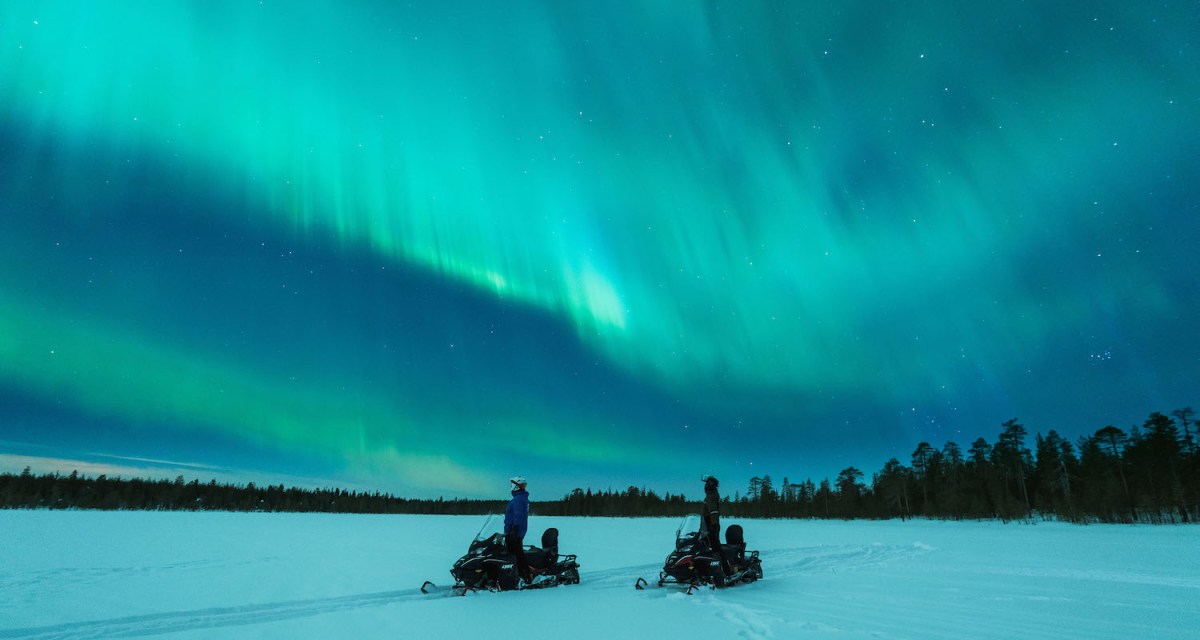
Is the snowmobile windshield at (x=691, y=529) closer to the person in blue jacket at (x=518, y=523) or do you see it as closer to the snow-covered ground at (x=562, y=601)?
the snow-covered ground at (x=562, y=601)

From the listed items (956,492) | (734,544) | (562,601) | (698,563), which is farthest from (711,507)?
(956,492)

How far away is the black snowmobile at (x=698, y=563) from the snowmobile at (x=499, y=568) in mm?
2143

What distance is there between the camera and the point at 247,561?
16.9 metres

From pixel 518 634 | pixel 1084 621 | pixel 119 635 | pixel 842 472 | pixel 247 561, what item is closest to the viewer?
pixel 119 635

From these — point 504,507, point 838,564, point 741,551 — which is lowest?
point 838,564

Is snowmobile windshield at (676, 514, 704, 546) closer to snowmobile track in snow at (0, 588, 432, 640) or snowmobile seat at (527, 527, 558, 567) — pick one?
snowmobile seat at (527, 527, 558, 567)

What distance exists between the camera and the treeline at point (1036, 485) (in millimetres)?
65219

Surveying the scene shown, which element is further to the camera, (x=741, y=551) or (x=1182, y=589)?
(x=741, y=551)

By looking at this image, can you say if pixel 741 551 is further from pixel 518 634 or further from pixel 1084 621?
pixel 518 634

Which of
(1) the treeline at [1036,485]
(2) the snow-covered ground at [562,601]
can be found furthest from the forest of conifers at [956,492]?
(2) the snow-covered ground at [562,601]

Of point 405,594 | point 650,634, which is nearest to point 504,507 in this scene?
point 405,594

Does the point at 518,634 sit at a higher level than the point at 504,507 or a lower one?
lower

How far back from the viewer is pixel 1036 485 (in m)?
86.1

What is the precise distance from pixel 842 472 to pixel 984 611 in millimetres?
118391
